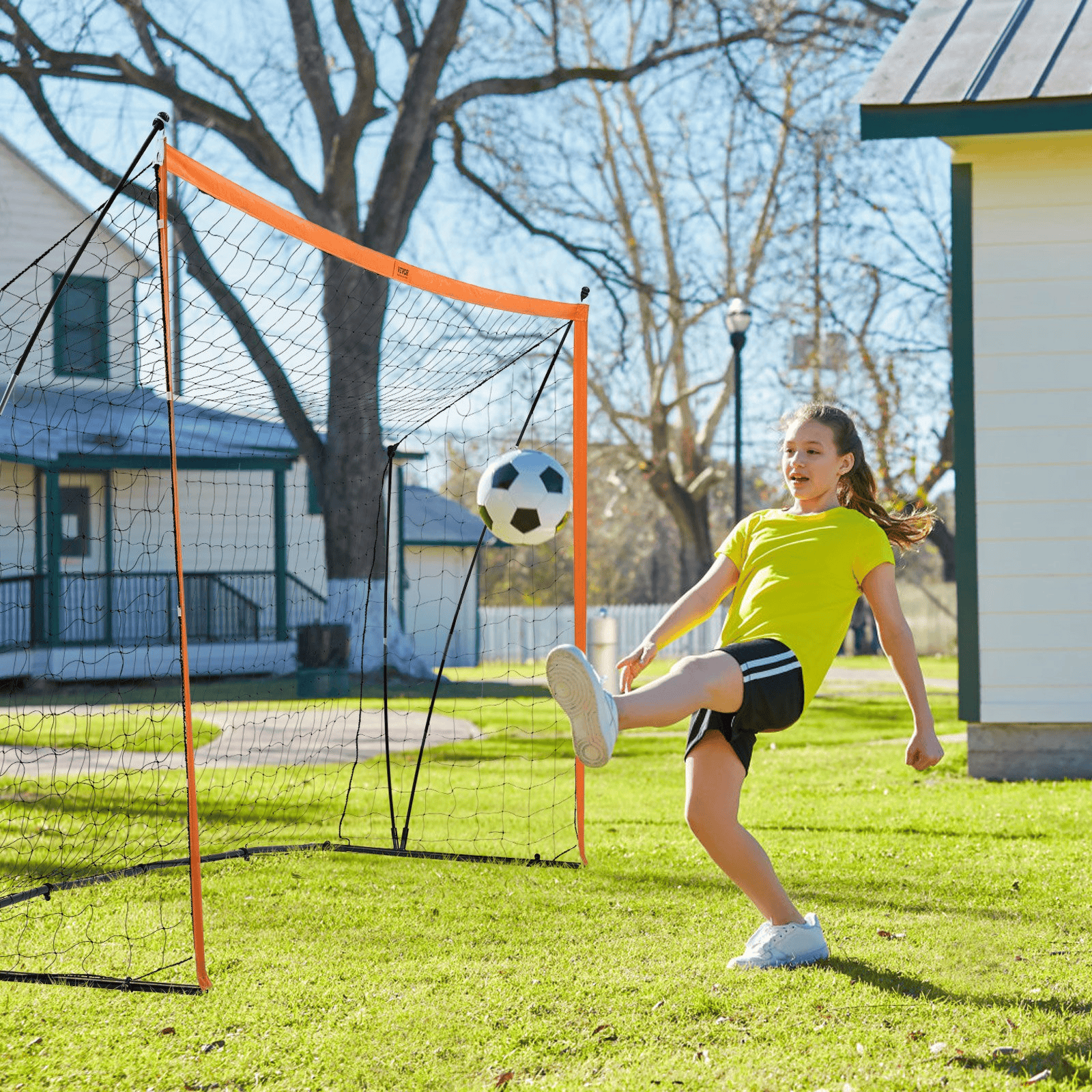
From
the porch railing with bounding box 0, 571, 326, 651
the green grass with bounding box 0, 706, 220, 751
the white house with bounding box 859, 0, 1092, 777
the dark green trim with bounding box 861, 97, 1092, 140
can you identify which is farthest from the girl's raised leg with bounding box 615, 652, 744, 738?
the porch railing with bounding box 0, 571, 326, 651

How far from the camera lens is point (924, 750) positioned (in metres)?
3.51

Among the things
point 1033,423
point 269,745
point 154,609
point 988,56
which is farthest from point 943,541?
point 269,745

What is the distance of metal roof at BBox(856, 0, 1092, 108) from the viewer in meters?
7.33

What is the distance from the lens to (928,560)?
52.9 m

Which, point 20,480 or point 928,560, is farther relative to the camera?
point 928,560

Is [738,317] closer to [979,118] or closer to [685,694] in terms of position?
[979,118]

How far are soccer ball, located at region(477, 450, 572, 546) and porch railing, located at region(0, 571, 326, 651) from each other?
10895 mm

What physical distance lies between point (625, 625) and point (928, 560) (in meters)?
31.8

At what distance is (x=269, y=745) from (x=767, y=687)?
705 cm

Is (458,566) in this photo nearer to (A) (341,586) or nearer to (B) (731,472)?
(B) (731,472)

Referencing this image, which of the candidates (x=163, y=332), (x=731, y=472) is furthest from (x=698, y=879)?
(x=731, y=472)

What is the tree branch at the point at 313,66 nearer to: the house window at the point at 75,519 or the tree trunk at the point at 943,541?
the house window at the point at 75,519

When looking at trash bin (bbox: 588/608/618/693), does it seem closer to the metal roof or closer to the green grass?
the green grass

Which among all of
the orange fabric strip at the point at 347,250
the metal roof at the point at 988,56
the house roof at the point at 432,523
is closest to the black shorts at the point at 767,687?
the orange fabric strip at the point at 347,250
